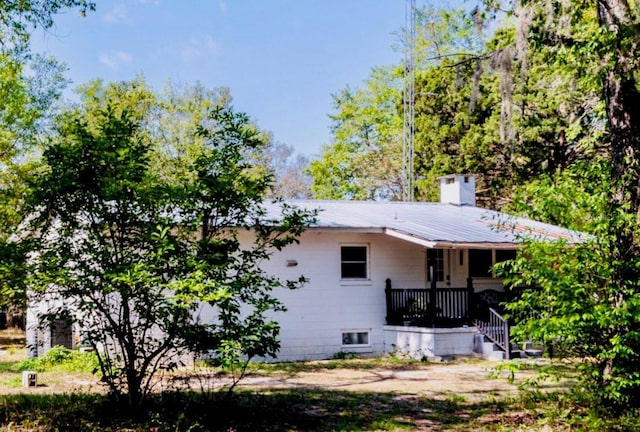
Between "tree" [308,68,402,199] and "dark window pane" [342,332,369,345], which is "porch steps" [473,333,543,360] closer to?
"dark window pane" [342,332,369,345]

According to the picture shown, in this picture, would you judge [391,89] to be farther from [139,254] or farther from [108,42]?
[139,254]

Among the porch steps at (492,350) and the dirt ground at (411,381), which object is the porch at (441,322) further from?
the dirt ground at (411,381)

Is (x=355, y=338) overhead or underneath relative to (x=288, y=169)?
underneath

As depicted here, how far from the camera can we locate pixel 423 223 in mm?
18406

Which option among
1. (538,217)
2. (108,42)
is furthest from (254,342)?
(108,42)

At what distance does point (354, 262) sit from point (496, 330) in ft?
12.4

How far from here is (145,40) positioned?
52.2m

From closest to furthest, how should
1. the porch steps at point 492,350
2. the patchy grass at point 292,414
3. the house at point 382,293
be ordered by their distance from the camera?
the patchy grass at point 292,414 < the porch steps at point 492,350 < the house at point 382,293

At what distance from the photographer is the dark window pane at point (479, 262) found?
759 inches

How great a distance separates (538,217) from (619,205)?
95 centimetres

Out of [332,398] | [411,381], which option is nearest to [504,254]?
[411,381]

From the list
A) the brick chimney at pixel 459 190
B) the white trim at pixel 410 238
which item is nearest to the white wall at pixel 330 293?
the white trim at pixel 410 238

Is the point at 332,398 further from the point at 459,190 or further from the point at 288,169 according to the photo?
the point at 288,169

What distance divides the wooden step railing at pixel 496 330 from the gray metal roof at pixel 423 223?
175 cm
